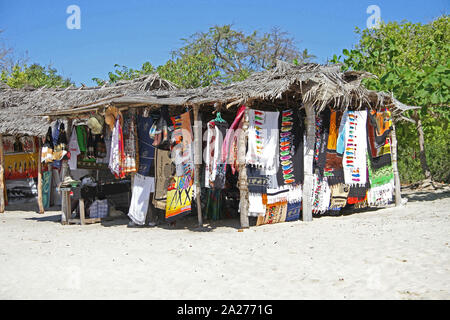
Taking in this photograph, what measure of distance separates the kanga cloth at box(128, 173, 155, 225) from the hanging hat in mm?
1184

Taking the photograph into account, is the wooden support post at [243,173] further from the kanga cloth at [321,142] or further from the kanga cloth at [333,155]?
the kanga cloth at [333,155]

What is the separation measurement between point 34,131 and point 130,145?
4.48 m

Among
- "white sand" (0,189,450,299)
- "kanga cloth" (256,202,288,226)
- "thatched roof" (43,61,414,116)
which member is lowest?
"white sand" (0,189,450,299)

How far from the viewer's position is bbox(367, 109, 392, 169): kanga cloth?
927 cm

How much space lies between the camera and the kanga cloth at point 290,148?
811 cm

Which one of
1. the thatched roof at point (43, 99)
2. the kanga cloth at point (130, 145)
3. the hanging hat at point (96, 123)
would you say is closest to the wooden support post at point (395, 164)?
the kanga cloth at point (130, 145)

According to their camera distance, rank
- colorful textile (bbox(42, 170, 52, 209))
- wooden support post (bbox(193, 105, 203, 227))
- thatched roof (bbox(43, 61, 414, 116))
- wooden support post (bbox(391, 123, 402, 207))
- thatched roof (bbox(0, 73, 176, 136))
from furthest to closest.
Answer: colorful textile (bbox(42, 170, 52, 209)) < thatched roof (bbox(0, 73, 176, 136)) < wooden support post (bbox(391, 123, 402, 207)) < wooden support post (bbox(193, 105, 203, 227)) < thatched roof (bbox(43, 61, 414, 116))

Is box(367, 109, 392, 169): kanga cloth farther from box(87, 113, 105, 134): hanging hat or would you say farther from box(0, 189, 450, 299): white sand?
box(87, 113, 105, 134): hanging hat

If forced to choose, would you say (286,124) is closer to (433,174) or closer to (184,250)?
(184,250)

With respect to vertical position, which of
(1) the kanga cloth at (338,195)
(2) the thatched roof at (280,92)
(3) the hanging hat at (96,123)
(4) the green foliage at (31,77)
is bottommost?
(1) the kanga cloth at (338,195)

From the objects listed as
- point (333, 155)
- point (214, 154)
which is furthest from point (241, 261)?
point (333, 155)

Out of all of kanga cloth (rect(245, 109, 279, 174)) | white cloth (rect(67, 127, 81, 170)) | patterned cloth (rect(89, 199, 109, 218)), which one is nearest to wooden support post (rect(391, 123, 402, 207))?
kanga cloth (rect(245, 109, 279, 174))

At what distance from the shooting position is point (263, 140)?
7.83 m

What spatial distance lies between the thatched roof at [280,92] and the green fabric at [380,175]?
54.6 inches
